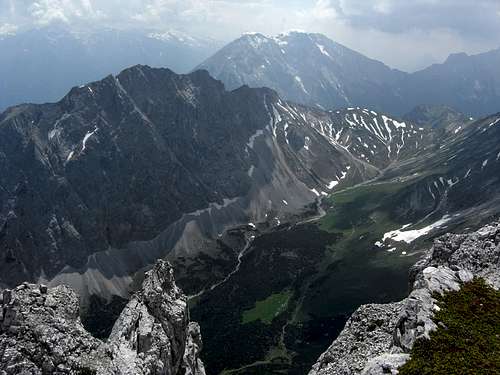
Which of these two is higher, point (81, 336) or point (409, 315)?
point (81, 336)

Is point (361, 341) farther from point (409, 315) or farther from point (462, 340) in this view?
point (462, 340)

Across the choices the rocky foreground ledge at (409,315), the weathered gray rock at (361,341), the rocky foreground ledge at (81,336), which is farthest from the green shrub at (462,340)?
the rocky foreground ledge at (81,336)

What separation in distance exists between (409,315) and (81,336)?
28.1 metres

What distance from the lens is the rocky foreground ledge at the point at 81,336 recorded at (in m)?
42.2

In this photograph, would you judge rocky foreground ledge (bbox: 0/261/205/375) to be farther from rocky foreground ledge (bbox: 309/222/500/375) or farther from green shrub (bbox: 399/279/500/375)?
green shrub (bbox: 399/279/500/375)

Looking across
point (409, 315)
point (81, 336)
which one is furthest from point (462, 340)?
point (81, 336)

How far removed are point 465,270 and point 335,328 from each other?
119325 millimetres

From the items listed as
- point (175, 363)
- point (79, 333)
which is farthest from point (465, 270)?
point (79, 333)

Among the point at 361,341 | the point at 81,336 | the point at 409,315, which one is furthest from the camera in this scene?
the point at 361,341

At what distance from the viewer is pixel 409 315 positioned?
138ft

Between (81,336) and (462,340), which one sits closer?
(462,340)

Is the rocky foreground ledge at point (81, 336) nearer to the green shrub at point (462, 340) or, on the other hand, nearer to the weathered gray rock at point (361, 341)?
the weathered gray rock at point (361, 341)

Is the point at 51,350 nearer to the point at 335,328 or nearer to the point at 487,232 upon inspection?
the point at 487,232

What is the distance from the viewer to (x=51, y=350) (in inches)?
1683
